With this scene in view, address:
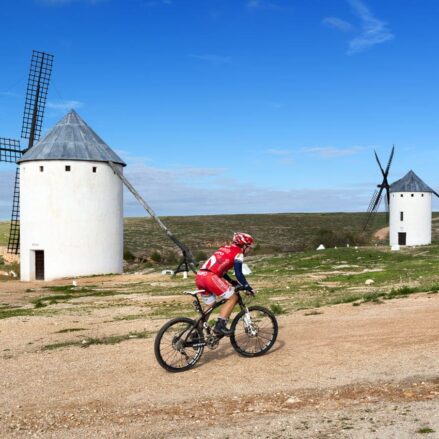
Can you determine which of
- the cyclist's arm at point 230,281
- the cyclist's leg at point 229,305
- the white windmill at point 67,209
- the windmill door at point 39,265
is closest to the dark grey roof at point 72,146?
the white windmill at point 67,209

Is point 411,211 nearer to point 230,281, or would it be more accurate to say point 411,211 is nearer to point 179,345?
point 230,281

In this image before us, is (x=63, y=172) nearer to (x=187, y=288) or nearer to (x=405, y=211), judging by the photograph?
(x=187, y=288)

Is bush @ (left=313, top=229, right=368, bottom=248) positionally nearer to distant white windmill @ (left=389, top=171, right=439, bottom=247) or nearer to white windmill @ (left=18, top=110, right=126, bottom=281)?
distant white windmill @ (left=389, top=171, right=439, bottom=247)

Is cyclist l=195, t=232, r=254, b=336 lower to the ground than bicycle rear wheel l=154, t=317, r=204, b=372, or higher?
higher

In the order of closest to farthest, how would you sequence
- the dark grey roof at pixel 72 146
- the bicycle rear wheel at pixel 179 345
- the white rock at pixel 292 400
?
the white rock at pixel 292 400 → the bicycle rear wheel at pixel 179 345 → the dark grey roof at pixel 72 146

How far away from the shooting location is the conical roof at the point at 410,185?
56.8 meters

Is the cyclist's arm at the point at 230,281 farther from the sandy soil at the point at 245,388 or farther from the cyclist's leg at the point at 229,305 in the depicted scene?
the sandy soil at the point at 245,388

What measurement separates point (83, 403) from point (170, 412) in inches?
52.3

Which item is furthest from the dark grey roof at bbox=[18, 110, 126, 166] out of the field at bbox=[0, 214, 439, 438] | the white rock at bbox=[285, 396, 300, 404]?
the white rock at bbox=[285, 396, 300, 404]

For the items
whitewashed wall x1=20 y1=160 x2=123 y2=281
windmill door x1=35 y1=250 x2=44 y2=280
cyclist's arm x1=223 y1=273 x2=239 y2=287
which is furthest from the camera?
windmill door x1=35 y1=250 x2=44 y2=280

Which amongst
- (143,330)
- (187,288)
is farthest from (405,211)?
(143,330)

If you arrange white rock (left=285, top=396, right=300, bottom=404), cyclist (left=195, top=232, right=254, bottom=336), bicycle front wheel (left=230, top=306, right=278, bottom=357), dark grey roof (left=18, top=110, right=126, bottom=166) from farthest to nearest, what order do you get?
dark grey roof (left=18, top=110, right=126, bottom=166) → bicycle front wheel (left=230, top=306, right=278, bottom=357) → cyclist (left=195, top=232, right=254, bottom=336) → white rock (left=285, top=396, right=300, bottom=404)

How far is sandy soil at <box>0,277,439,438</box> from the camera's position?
6.39 metres

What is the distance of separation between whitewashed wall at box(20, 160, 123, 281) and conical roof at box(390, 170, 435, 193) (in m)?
33.7
